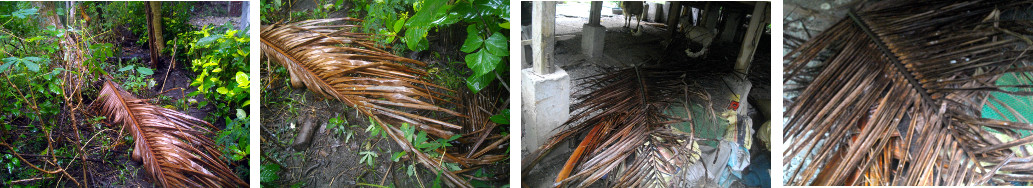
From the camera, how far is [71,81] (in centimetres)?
155

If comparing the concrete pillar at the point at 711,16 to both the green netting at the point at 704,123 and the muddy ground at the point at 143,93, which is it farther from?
the muddy ground at the point at 143,93

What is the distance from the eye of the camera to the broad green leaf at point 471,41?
1.58 m

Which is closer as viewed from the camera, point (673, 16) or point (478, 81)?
point (673, 16)

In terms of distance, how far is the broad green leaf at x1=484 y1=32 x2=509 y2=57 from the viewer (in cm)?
158

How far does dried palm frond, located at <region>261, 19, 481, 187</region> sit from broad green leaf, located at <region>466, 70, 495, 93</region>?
0.06 meters

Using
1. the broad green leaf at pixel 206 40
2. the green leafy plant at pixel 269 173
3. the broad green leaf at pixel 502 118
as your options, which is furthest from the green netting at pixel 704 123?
the broad green leaf at pixel 206 40

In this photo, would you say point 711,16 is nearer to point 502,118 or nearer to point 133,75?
point 502,118

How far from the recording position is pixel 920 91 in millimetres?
1530

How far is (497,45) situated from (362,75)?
1.22ft

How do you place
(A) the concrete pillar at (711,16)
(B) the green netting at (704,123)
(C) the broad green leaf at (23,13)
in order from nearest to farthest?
(A) the concrete pillar at (711,16)
(B) the green netting at (704,123)
(C) the broad green leaf at (23,13)

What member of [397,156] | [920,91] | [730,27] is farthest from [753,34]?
[397,156]

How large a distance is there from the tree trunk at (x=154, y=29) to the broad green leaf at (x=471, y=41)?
2.52 ft

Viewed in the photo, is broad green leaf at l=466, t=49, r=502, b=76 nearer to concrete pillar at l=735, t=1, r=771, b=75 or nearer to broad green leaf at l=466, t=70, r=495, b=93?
broad green leaf at l=466, t=70, r=495, b=93

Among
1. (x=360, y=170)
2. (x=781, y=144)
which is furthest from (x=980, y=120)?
(x=360, y=170)
